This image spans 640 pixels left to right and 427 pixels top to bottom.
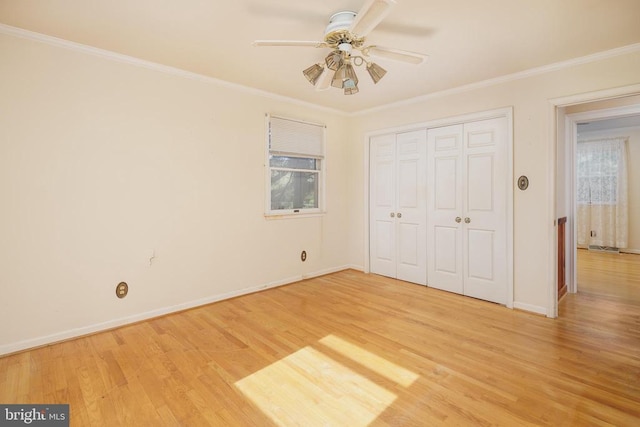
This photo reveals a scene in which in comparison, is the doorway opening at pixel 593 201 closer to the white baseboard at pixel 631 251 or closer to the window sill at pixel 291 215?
the white baseboard at pixel 631 251

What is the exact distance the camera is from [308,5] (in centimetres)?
216

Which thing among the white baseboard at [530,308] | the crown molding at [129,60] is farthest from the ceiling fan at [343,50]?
the white baseboard at [530,308]

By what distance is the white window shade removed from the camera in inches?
166

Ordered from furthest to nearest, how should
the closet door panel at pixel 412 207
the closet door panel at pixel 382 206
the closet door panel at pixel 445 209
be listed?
the closet door panel at pixel 382 206 < the closet door panel at pixel 412 207 < the closet door panel at pixel 445 209

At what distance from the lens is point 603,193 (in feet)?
21.7

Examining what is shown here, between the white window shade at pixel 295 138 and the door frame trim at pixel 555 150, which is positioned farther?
the white window shade at pixel 295 138

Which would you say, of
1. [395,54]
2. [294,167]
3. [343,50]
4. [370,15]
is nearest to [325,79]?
[343,50]

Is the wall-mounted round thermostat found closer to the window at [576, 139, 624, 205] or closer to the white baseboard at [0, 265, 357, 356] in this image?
the white baseboard at [0, 265, 357, 356]

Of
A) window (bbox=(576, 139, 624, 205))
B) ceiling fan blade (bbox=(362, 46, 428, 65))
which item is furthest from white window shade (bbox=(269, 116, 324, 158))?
window (bbox=(576, 139, 624, 205))

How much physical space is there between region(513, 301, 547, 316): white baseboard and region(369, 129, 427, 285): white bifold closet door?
1.13 meters

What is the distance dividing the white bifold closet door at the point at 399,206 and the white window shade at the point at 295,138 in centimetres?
87

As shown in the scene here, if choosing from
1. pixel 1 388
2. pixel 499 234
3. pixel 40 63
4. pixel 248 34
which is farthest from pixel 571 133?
pixel 1 388

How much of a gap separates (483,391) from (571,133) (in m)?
3.73

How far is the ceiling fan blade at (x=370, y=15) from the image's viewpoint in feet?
5.48
